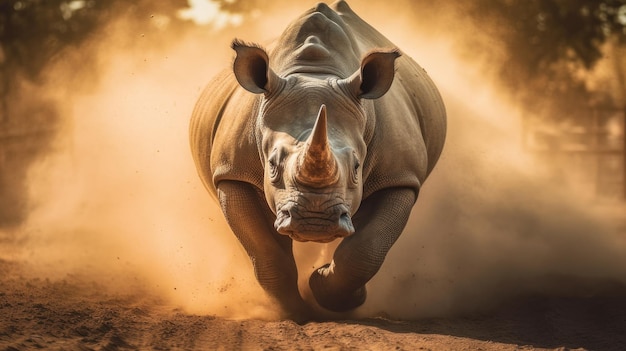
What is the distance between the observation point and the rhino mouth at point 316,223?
5.89 metres

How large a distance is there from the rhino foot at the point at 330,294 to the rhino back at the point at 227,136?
2.38 ft

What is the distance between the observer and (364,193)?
7.29 m

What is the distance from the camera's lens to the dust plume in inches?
340

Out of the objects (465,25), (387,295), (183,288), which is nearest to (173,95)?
(183,288)

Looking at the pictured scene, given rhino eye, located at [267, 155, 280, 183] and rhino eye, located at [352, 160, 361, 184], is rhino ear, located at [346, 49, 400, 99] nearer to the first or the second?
rhino eye, located at [352, 160, 361, 184]

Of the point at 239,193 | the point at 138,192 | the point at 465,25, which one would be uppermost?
the point at 465,25

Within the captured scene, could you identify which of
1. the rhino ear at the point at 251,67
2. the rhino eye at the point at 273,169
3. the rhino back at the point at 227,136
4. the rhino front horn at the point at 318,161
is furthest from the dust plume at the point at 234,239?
the rhino front horn at the point at 318,161

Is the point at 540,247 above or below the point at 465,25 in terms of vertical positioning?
below

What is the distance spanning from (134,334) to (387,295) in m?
2.42

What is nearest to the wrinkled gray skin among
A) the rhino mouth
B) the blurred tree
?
the rhino mouth

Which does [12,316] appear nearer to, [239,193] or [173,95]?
[239,193]

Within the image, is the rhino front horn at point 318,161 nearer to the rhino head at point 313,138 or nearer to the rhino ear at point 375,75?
the rhino head at point 313,138

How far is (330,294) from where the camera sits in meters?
7.27

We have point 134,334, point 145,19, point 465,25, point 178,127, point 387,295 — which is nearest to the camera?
point 134,334
